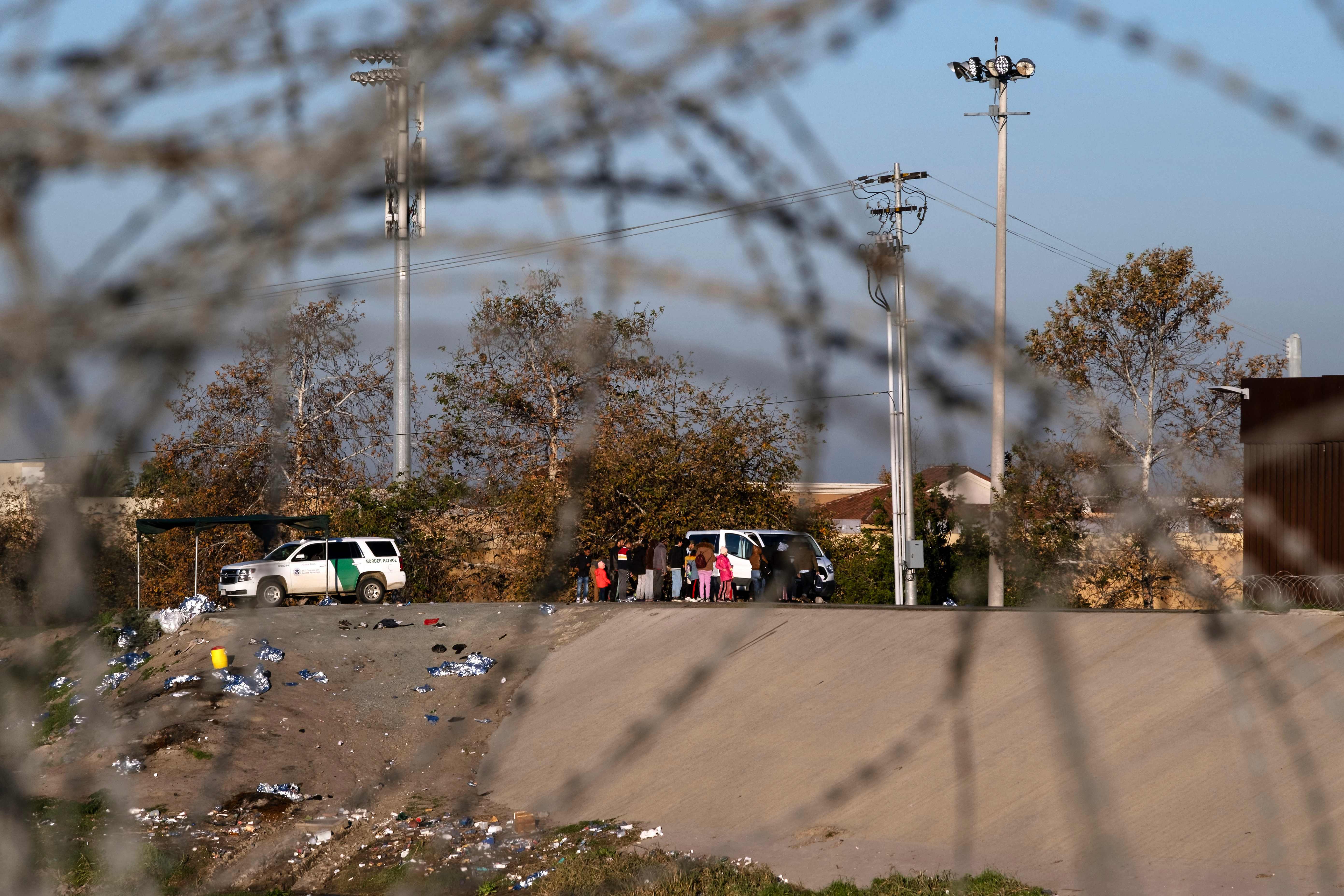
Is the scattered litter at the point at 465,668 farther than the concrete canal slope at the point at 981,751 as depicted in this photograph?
Yes

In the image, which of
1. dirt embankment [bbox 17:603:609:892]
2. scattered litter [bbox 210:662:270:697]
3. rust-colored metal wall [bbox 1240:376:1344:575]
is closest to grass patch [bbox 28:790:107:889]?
dirt embankment [bbox 17:603:609:892]

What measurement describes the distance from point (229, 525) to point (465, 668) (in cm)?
724

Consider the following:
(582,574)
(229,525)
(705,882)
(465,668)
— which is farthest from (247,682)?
(705,882)

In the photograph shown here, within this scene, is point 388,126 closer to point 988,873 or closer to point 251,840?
point 988,873

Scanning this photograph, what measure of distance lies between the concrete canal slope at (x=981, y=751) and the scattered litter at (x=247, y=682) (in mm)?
3466

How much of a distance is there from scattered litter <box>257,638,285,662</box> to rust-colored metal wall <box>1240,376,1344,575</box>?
13130 millimetres

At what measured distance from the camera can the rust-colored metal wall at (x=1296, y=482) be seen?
15898 mm

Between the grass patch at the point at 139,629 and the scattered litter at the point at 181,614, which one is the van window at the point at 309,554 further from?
the grass patch at the point at 139,629

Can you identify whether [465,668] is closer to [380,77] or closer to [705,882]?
[705,882]

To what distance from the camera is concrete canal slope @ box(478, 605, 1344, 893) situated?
8742mm

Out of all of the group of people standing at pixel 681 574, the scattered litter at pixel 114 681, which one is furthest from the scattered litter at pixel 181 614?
the group of people standing at pixel 681 574

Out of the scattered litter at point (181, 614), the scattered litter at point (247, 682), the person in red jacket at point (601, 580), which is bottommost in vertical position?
the scattered litter at point (247, 682)

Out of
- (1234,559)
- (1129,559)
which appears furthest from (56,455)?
(1234,559)

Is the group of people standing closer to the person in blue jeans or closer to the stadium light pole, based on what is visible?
the person in blue jeans
